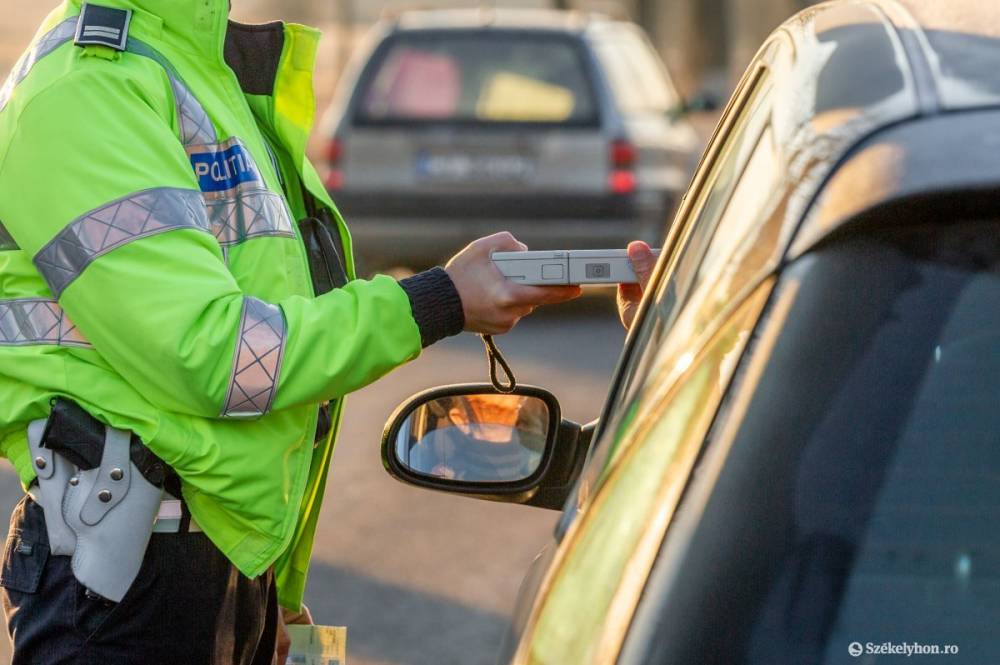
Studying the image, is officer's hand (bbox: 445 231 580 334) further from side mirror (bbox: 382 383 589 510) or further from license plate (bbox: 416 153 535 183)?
license plate (bbox: 416 153 535 183)

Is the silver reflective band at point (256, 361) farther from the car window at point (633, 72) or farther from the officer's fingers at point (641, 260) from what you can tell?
the car window at point (633, 72)

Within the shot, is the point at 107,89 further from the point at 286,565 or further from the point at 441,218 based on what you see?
the point at 441,218

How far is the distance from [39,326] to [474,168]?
835 cm

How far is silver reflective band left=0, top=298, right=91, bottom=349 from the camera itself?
212cm

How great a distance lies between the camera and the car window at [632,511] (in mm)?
1272

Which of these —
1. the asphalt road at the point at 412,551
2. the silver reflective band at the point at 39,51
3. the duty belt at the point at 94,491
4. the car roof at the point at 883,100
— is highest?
the car roof at the point at 883,100

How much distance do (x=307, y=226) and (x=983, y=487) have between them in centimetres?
134

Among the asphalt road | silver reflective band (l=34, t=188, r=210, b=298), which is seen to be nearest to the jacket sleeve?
silver reflective band (l=34, t=188, r=210, b=298)

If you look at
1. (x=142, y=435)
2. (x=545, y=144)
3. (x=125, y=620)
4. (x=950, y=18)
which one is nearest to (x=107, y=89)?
(x=142, y=435)

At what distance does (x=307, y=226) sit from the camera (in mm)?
2469

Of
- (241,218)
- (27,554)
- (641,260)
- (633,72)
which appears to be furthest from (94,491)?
(633,72)

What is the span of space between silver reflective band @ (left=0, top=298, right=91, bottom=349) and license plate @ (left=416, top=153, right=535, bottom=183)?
8283 millimetres

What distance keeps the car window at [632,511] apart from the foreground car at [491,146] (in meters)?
8.84

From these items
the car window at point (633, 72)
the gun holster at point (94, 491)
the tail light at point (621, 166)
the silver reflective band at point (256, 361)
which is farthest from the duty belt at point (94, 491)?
the car window at point (633, 72)
